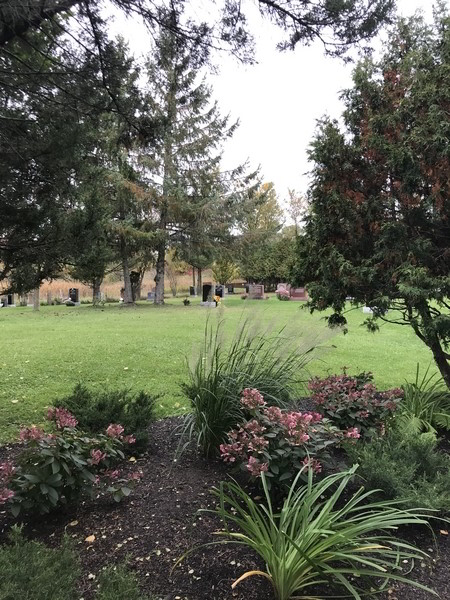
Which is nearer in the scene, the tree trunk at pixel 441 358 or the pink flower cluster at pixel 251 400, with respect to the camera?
the pink flower cluster at pixel 251 400

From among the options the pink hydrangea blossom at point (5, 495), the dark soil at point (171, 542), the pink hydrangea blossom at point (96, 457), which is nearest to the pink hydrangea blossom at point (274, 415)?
the dark soil at point (171, 542)

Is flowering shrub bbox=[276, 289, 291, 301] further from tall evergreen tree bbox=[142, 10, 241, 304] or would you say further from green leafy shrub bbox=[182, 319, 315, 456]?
green leafy shrub bbox=[182, 319, 315, 456]

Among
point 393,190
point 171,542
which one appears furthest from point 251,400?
point 393,190

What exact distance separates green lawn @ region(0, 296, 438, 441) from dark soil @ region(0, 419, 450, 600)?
0.88 metres

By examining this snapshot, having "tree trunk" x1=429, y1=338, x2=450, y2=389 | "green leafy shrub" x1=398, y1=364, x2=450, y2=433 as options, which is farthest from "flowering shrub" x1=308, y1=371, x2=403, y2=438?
"tree trunk" x1=429, y1=338, x2=450, y2=389

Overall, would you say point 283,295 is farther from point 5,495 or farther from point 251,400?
point 5,495

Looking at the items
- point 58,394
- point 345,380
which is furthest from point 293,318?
point 58,394

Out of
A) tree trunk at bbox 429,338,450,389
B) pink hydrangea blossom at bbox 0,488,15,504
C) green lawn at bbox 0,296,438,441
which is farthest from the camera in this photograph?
green lawn at bbox 0,296,438,441

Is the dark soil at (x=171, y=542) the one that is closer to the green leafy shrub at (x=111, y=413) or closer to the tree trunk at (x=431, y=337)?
the green leafy shrub at (x=111, y=413)

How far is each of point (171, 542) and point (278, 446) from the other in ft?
2.16

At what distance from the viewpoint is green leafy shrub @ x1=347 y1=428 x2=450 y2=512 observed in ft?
6.43

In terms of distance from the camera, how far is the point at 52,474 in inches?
74.6

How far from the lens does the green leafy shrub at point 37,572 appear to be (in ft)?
4.35

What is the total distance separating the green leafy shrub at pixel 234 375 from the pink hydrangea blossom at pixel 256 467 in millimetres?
594
